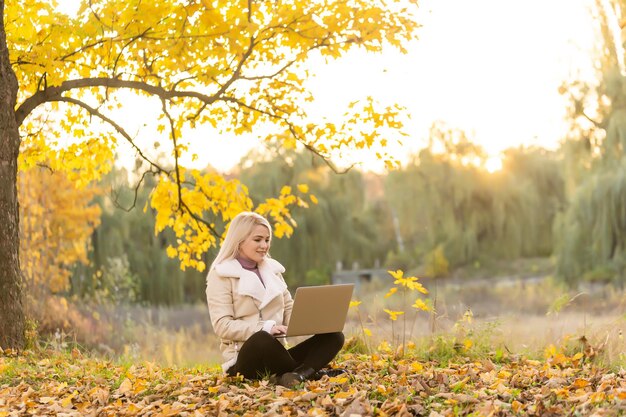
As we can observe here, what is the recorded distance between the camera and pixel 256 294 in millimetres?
5152

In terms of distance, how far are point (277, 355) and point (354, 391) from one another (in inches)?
21.7

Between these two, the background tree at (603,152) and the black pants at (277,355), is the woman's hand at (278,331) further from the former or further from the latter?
the background tree at (603,152)

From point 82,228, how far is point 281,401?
39.4 feet

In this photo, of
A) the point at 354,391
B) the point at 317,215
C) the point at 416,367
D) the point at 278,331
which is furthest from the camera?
the point at 317,215

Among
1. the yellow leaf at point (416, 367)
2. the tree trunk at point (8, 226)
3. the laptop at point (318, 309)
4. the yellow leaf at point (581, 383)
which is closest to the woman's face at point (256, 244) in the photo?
the laptop at point (318, 309)

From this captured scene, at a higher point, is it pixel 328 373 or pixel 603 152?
pixel 603 152

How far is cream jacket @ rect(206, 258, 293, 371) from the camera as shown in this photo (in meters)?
5.11

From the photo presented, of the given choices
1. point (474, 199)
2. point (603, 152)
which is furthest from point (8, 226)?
point (474, 199)

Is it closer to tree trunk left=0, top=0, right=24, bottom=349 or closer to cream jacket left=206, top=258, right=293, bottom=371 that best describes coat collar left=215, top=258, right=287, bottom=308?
cream jacket left=206, top=258, right=293, bottom=371

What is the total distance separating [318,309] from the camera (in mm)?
4969

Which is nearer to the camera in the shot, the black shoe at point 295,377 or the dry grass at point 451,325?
the black shoe at point 295,377

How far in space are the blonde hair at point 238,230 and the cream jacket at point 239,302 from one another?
46 millimetres

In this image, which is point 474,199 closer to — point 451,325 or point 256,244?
point 451,325

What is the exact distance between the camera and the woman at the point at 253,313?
507cm
